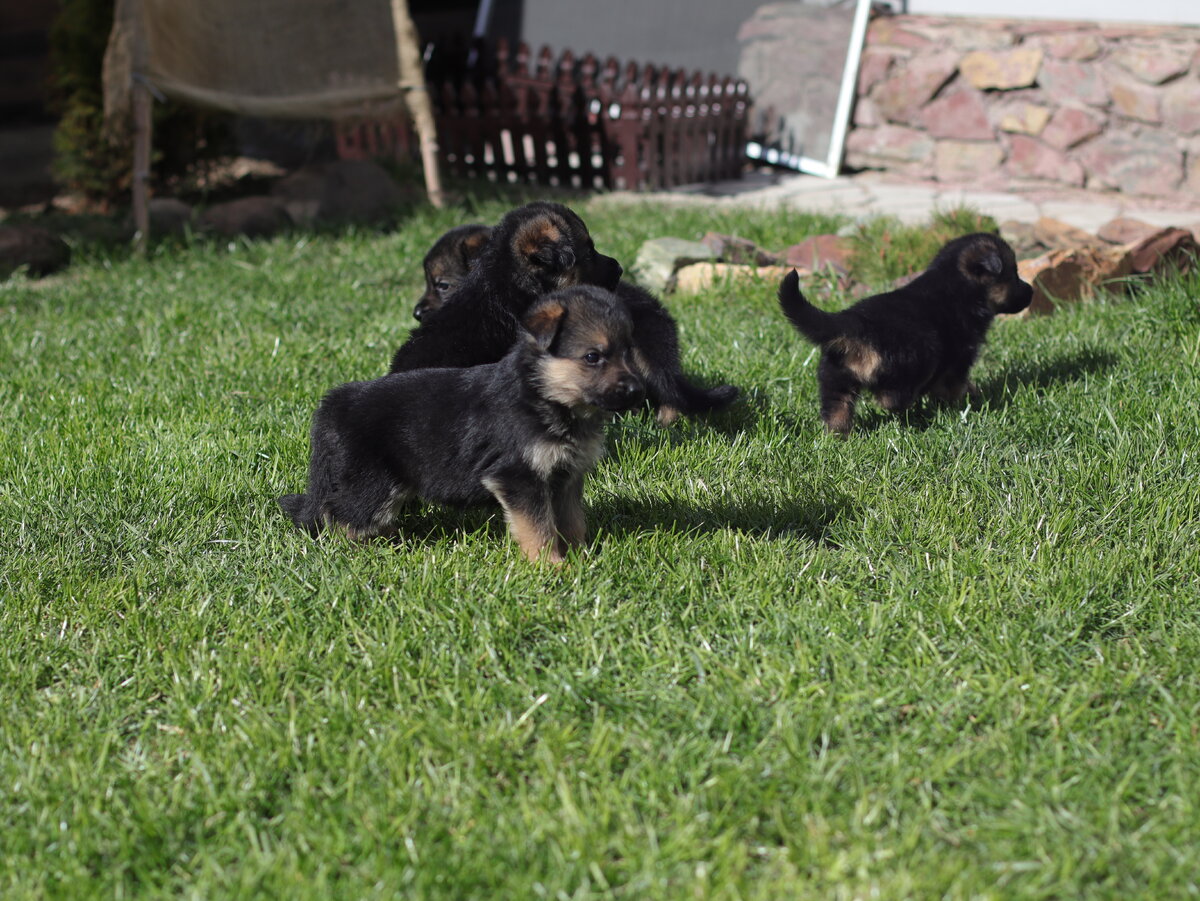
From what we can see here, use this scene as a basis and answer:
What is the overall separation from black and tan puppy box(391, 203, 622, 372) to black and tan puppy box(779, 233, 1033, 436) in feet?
2.85

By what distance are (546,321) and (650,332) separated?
52.9 inches

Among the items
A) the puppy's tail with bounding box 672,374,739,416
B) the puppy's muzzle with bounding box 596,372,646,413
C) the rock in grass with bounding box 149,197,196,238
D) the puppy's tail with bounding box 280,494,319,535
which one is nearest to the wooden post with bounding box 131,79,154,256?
the rock in grass with bounding box 149,197,196,238

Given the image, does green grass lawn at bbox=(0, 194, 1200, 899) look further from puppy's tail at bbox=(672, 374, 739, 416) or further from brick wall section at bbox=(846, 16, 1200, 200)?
brick wall section at bbox=(846, 16, 1200, 200)

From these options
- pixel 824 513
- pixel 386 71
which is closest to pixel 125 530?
pixel 824 513

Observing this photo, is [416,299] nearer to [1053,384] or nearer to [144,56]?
[144,56]

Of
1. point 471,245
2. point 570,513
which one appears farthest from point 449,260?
point 570,513

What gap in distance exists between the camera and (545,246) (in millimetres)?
4555

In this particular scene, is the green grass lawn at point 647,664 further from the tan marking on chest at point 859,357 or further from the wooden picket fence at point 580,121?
the wooden picket fence at point 580,121

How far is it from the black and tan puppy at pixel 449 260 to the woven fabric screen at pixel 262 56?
4164 mm

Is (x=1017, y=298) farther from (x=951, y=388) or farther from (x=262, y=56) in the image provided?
(x=262, y=56)

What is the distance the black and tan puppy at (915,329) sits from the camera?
458 cm

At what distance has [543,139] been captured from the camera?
1080cm

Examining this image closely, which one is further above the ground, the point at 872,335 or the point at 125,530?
the point at 872,335

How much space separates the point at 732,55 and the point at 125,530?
8.92m
